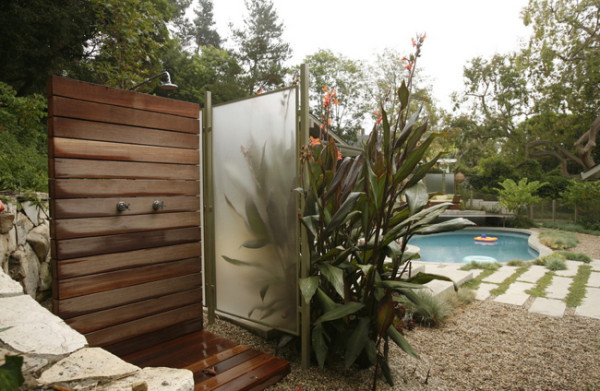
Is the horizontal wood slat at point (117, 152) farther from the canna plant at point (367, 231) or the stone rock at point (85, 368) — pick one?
the stone rock at point (85, 368)

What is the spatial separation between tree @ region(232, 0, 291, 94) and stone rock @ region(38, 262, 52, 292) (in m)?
15.4

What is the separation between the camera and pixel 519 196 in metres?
11.3

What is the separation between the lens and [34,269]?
3.01 metres

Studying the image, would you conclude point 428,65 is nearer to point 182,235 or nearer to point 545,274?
point 545,274

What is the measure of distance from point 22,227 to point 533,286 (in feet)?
16.3

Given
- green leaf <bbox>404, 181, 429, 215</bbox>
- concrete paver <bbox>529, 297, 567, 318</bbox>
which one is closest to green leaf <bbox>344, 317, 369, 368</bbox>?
green leaf <bbox>404, 181, 429, 215</bbox>

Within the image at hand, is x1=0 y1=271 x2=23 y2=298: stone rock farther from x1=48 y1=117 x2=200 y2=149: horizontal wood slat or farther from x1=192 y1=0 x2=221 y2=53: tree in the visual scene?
x1=192 y1=0 x2=221 y2=53: tree

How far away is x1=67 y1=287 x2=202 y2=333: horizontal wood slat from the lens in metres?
2.09

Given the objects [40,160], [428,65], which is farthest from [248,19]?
[40,160]

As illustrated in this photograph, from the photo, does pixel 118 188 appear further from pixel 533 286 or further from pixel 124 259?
pixel 533 286

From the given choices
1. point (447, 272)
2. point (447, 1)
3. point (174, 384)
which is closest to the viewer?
point (174, 384)

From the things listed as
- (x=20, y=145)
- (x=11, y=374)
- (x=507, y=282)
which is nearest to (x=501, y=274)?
(x=507, y=282)

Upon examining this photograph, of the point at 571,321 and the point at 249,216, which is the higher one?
the point at 249,216

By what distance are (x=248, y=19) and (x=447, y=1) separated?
15903mm
